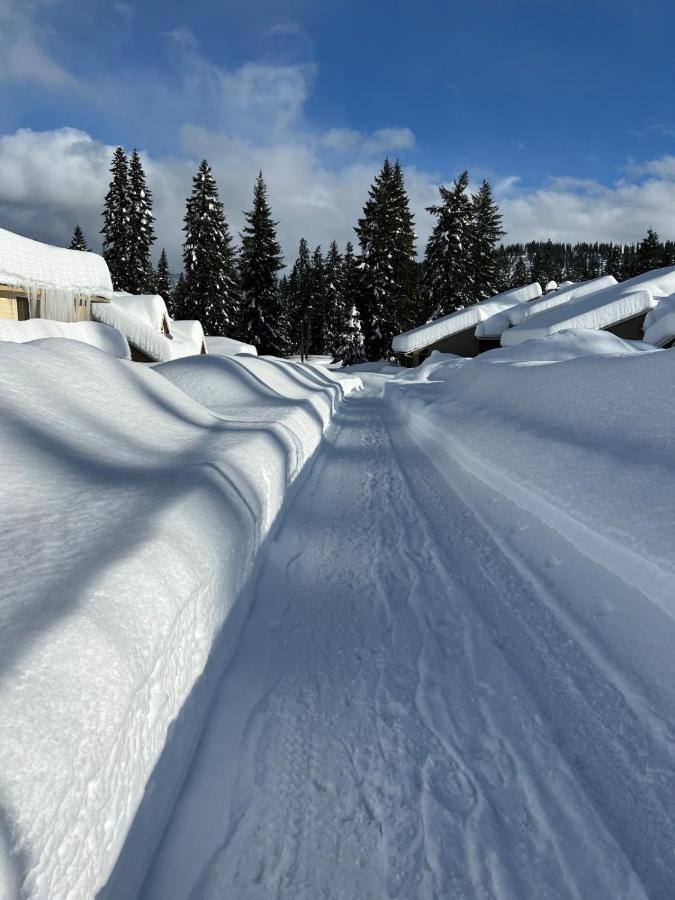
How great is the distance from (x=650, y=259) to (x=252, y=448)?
56548 millimetres

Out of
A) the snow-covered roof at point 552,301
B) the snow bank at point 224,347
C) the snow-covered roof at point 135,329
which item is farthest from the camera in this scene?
the snow-covered roof at point 552,301

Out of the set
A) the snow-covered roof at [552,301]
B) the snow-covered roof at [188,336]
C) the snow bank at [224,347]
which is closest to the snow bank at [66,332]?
the snow-covered roof at [188,336]

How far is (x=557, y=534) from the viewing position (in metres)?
3.74

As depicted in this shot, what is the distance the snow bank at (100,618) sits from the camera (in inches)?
50.3

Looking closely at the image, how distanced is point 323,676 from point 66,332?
14.9 metres

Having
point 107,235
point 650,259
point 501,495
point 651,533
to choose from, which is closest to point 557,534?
point 651,533

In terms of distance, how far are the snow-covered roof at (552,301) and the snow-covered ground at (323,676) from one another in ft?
85.5

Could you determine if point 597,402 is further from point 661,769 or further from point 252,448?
point 661,769

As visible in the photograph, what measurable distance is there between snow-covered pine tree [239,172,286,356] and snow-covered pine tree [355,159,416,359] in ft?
20.7

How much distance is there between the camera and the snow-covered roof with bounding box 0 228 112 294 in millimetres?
14953

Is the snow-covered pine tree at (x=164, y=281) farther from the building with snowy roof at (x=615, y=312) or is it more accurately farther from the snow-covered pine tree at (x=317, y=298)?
the building with snowy roof at (x=615, y=312)

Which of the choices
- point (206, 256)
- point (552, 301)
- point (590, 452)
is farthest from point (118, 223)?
A: point (590, 452)

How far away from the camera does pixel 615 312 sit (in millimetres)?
21891

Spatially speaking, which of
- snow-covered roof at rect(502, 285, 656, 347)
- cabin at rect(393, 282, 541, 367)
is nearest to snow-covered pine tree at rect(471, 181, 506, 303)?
cabin at rect(393, 282, 541, 367)
